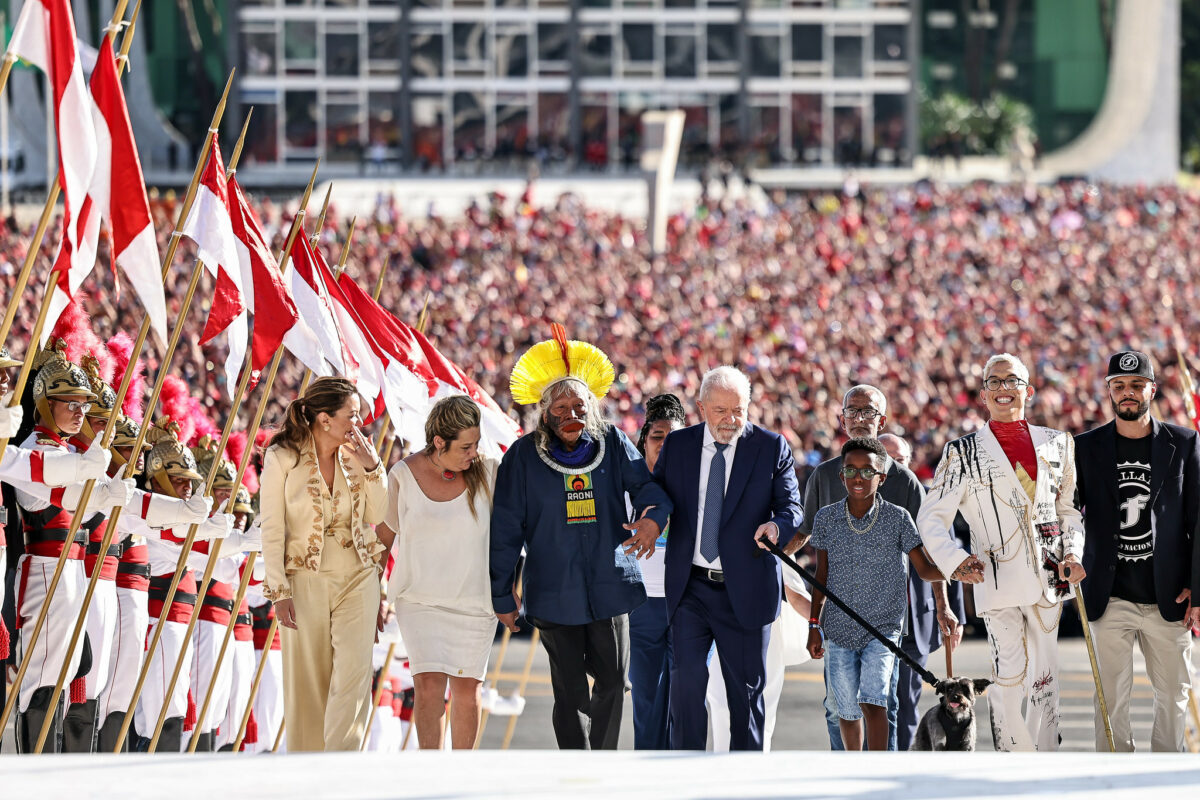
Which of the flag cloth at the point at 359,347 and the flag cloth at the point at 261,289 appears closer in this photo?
the flag cloth at the point at 261,289

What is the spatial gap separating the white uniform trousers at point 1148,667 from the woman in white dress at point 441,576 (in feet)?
8.79

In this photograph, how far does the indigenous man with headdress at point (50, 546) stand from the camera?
8.37m

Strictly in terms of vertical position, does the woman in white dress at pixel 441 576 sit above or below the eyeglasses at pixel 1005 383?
below

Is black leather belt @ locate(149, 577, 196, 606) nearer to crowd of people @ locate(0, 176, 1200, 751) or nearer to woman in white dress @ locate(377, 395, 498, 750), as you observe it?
crowd of people @ locate(0, 176, 1200, 751)

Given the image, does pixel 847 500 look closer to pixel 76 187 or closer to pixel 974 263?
pixel 76 187

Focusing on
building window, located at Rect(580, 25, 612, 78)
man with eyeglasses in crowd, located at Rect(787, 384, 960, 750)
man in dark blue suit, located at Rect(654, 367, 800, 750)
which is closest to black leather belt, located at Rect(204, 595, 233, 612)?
man in dark blue suit, located at Rect(654, 367, 800, 750)

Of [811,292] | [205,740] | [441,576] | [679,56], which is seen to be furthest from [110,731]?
[679,56]

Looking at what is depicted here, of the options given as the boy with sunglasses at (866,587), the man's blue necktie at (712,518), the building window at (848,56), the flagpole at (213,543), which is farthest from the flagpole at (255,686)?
the building window at (848,56)

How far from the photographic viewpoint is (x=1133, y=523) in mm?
8547

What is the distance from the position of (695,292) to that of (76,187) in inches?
870

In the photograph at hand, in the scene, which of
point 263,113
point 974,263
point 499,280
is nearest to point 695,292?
point 499,280

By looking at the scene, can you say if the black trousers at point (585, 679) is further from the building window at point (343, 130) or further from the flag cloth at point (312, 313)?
the building window at point (343, 130)

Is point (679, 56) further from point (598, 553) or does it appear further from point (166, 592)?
point (598, 553)

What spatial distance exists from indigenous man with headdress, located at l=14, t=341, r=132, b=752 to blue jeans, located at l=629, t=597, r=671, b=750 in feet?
7.78
